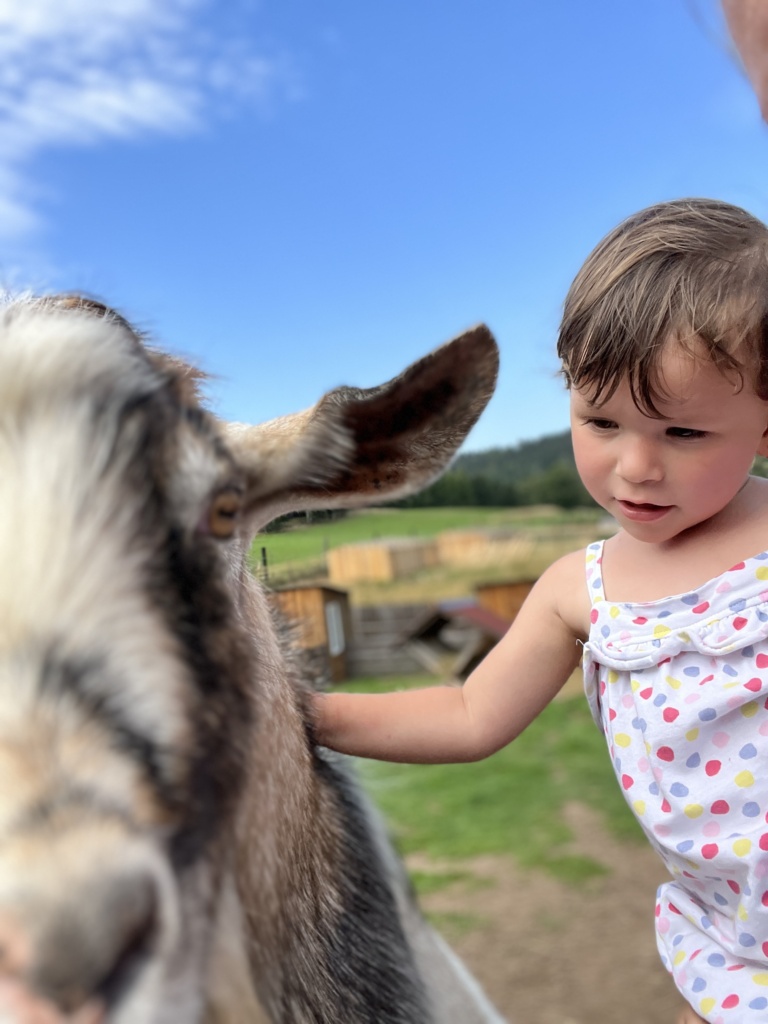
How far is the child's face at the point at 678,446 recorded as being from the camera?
1.58m

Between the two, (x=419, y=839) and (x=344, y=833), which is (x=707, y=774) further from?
(x=419, y=839)

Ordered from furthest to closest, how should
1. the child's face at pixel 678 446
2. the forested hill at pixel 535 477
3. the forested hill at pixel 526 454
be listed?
1. the forested hill at pixel 535 477
2. the forested hill at pixel 526 454
3. the child's face at pixel 678 446

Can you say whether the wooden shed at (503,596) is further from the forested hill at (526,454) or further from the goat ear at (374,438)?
the goat ear at (374,438)

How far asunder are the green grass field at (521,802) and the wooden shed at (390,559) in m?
4.39

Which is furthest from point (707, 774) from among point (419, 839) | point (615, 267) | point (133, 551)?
point (419, 839)

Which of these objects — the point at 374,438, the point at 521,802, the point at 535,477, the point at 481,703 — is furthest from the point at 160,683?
the point at 535,477

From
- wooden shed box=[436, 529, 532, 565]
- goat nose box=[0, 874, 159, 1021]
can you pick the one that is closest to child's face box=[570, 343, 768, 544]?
goat nose box=[0, 874, 159, 1021]

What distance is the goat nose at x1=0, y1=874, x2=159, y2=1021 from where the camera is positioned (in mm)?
859

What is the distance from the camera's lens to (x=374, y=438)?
5.30 ft

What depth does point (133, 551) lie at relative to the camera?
1145 millimetres

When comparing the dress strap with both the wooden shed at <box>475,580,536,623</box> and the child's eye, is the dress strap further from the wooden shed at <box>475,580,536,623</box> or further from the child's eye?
the wooden shed at <box>475,580,536,623</box>

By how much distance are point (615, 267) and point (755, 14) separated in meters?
0.48

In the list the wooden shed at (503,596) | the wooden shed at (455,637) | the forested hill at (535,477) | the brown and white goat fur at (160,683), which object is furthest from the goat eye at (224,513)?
the wooden shed at (503,596)

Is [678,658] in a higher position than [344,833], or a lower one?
higher
